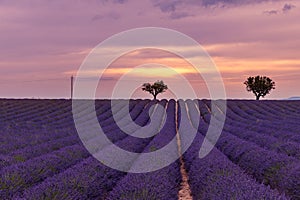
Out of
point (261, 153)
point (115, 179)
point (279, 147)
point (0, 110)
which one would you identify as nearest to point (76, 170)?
point (115, 179)

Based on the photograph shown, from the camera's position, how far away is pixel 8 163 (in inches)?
357

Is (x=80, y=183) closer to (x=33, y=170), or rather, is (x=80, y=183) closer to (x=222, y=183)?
(x=33, y=170)

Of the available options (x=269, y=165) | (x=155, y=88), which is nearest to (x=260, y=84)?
(x=155, y=88)

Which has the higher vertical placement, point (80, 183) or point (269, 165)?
point (269, 165)

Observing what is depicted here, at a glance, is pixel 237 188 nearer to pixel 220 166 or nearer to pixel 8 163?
pixel 220 166

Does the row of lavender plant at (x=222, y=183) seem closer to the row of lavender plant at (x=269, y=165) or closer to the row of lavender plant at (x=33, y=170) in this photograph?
the row of lavender plant at (x=269, y=165)

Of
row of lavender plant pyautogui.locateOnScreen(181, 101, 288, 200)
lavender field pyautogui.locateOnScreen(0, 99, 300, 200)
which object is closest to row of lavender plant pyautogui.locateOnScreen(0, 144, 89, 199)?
lavender field pyautogui.locateOnScreen(0, 99, 300, 200)

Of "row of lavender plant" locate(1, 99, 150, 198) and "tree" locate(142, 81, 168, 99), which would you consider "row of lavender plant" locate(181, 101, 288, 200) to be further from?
"tree" locate(142, 81, 168, 99)

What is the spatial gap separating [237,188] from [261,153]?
4.36m

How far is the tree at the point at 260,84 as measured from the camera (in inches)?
2108

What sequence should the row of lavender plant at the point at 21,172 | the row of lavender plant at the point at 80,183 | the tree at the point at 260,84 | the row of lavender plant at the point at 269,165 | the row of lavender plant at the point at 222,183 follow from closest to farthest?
the row of lavender plant at the point at 222,183, the row of lavender plant at the point at 80,183, the row of lavender plant at the point at 21,172, the row of lavender plant at the point at 269,165, the tree at the point at 260,84

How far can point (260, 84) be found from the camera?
53.7 m

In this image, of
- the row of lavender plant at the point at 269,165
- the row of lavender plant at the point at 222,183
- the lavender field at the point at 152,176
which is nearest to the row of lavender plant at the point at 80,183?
the lavender field at the point at 152,176

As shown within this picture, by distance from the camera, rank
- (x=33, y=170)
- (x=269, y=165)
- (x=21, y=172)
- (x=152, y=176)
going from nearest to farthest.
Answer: (x=152, y=176)
(x=21, y=172)
(x=33, y=170)
(x=269, y=165)
